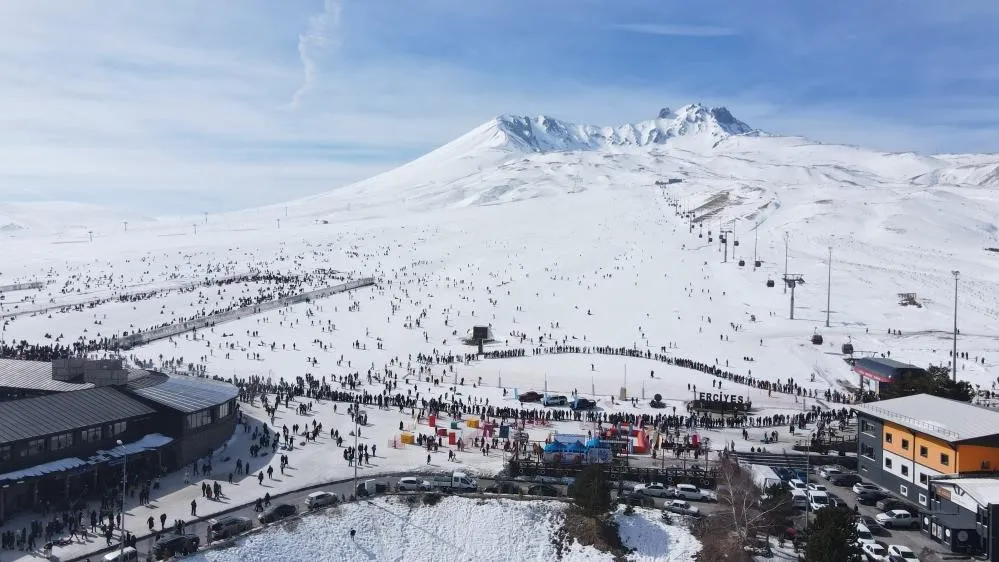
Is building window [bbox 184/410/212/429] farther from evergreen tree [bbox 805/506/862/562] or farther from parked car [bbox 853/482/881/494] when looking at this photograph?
parked car [bbox 853/482/881/494]

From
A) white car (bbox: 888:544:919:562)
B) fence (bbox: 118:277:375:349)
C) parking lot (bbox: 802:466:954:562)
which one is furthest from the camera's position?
fence (bbox: 118:277:375:349)

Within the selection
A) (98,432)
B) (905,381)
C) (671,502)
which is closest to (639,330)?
(905,381)

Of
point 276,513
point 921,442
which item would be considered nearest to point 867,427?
point 921,442

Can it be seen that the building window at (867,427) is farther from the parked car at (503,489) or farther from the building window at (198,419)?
the building window at (198,419)

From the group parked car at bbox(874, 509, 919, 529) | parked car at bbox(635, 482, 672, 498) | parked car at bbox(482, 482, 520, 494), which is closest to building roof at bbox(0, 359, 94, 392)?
parked car at bbox(482, 482, 520, 494)

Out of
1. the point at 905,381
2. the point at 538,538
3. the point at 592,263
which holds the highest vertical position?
the point at 592,263

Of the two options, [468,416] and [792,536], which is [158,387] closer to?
[468,416]
